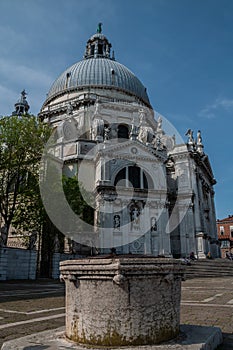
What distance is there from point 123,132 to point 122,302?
3751 centimetres

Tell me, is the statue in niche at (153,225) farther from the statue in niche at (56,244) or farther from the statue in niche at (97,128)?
the statue in niche at (97,128)

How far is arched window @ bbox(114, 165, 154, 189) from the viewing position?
30.9 m

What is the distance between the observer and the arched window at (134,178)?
30891 millimetres

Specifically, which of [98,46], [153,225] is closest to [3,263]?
[153,225]

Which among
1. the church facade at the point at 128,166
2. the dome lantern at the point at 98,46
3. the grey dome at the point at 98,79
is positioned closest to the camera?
the church facade at the point at 128,166

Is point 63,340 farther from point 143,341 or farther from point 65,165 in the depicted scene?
point 65,165

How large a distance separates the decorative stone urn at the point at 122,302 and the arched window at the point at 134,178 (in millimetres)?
27135

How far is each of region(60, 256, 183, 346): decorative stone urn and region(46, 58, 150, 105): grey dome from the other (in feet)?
136

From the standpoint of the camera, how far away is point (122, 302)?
3.26 meters

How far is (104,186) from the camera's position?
95.6 ft

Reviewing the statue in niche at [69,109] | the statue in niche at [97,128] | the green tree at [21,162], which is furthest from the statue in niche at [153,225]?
the statue in niche at [69,109]

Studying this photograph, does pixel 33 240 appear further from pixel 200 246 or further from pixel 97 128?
pixel 200 246

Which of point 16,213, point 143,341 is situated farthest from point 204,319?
point 16,213

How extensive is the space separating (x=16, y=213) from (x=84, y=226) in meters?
6.04
